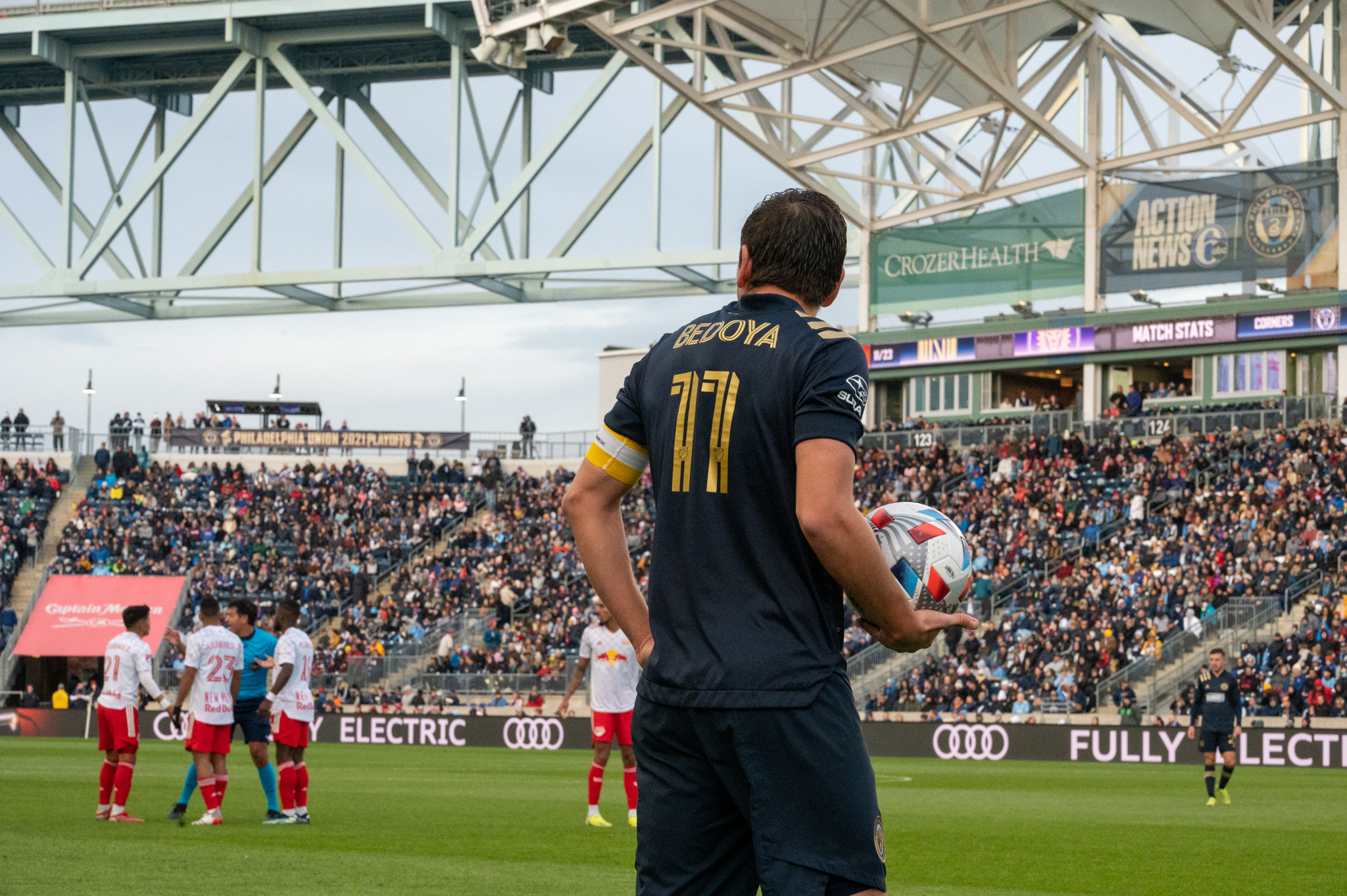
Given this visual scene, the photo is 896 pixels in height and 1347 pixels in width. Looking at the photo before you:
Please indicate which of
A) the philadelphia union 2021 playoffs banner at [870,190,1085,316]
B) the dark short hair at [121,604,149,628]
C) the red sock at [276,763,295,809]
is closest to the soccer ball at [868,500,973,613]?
the dark short hair at [121,604,149,628]

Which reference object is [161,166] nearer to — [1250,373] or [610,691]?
[1250,373]

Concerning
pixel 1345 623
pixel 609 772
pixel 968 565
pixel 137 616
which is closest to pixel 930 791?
pixel 609 772

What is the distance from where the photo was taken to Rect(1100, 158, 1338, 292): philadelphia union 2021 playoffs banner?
4375 cm

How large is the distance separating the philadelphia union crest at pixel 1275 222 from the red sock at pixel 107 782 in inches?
1414

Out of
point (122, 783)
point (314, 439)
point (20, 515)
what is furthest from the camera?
point (314, 439)

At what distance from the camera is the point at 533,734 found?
37.1m

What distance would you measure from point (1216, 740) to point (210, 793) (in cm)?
1225

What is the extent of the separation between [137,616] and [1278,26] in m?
31.7

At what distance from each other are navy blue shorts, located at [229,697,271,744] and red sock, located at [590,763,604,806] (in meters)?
3.12

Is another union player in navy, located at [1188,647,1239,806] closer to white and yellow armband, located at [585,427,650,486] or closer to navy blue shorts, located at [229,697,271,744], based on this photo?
navy blue shorts, located at [229,697,271,744]

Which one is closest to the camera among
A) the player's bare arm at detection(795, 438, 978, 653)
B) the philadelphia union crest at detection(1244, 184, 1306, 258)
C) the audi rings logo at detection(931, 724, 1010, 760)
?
the player's bare arm at detection(795, 438, 978, 653)

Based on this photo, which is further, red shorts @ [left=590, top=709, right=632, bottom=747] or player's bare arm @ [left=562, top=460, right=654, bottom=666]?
red shorts @ [left=590, top=709, right=632, bottom=747]

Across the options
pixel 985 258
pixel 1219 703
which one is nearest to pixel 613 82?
pixel 985 258

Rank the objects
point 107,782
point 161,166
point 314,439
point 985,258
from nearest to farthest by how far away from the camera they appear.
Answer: point 107,782
point 985,258
point 161,166
point 314,439
